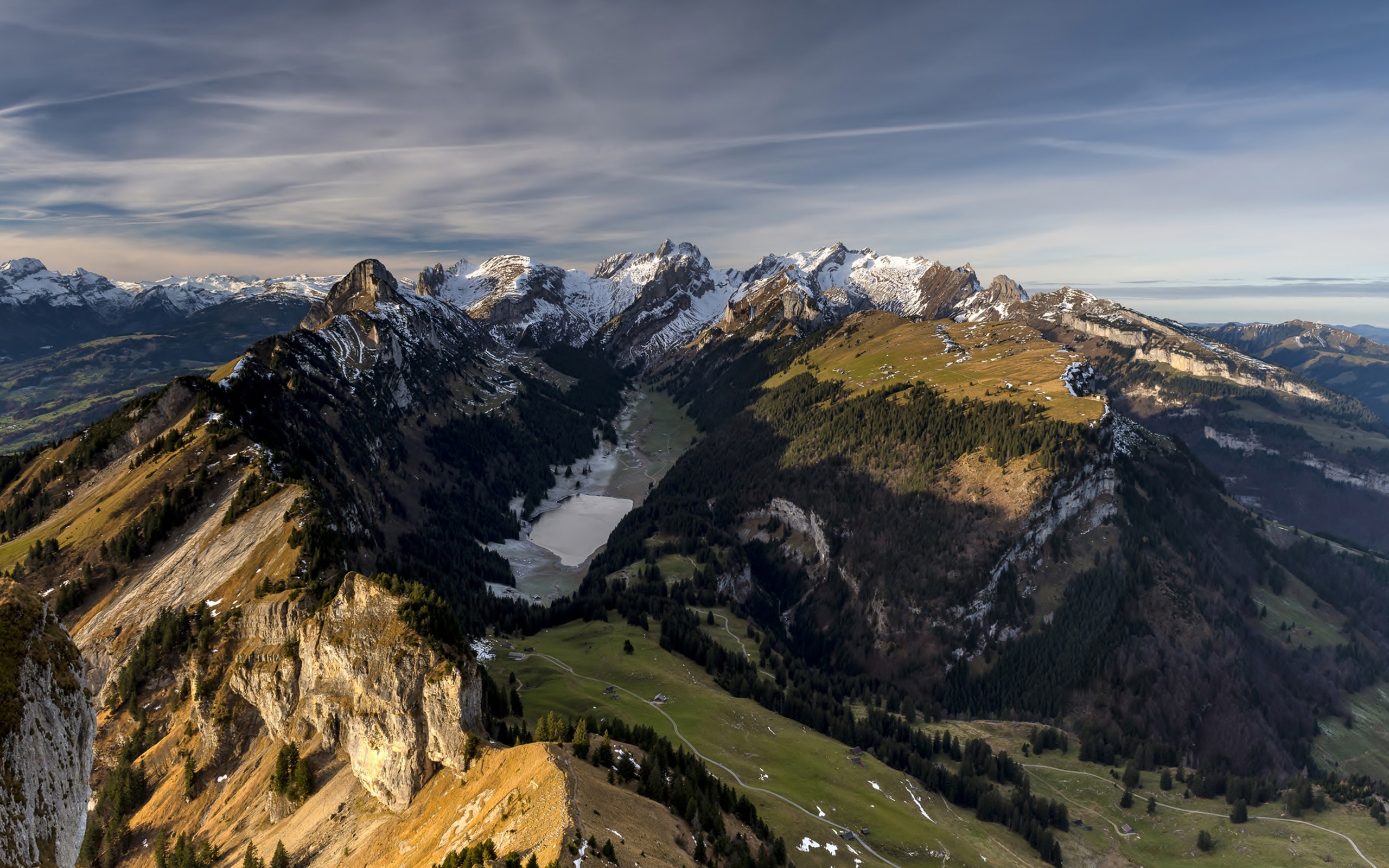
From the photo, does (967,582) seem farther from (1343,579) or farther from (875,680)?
(1343,579)

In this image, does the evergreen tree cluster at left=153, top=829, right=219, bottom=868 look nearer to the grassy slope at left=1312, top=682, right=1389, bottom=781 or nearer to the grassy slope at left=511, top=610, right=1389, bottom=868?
the grassy slope at left=511, top=610, right=1389, bottom=868

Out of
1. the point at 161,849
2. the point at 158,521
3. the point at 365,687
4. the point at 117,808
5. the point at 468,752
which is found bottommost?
the point at 161,849

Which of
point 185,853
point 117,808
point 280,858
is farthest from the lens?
point 117,808

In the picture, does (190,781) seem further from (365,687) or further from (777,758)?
(777,758)

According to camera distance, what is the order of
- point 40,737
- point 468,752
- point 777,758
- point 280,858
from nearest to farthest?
point 40,737 → point 468,752 → point 280,858 → point 777,758

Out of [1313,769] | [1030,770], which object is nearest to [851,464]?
[1030,770]

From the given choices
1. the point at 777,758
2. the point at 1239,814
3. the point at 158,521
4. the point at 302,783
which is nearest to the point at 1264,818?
the point at 1239,814

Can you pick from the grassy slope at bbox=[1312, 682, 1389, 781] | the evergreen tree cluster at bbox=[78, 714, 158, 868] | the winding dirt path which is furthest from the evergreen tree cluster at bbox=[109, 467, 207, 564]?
the grassy slope at bbox=[1312, 682, 1389, 781]
